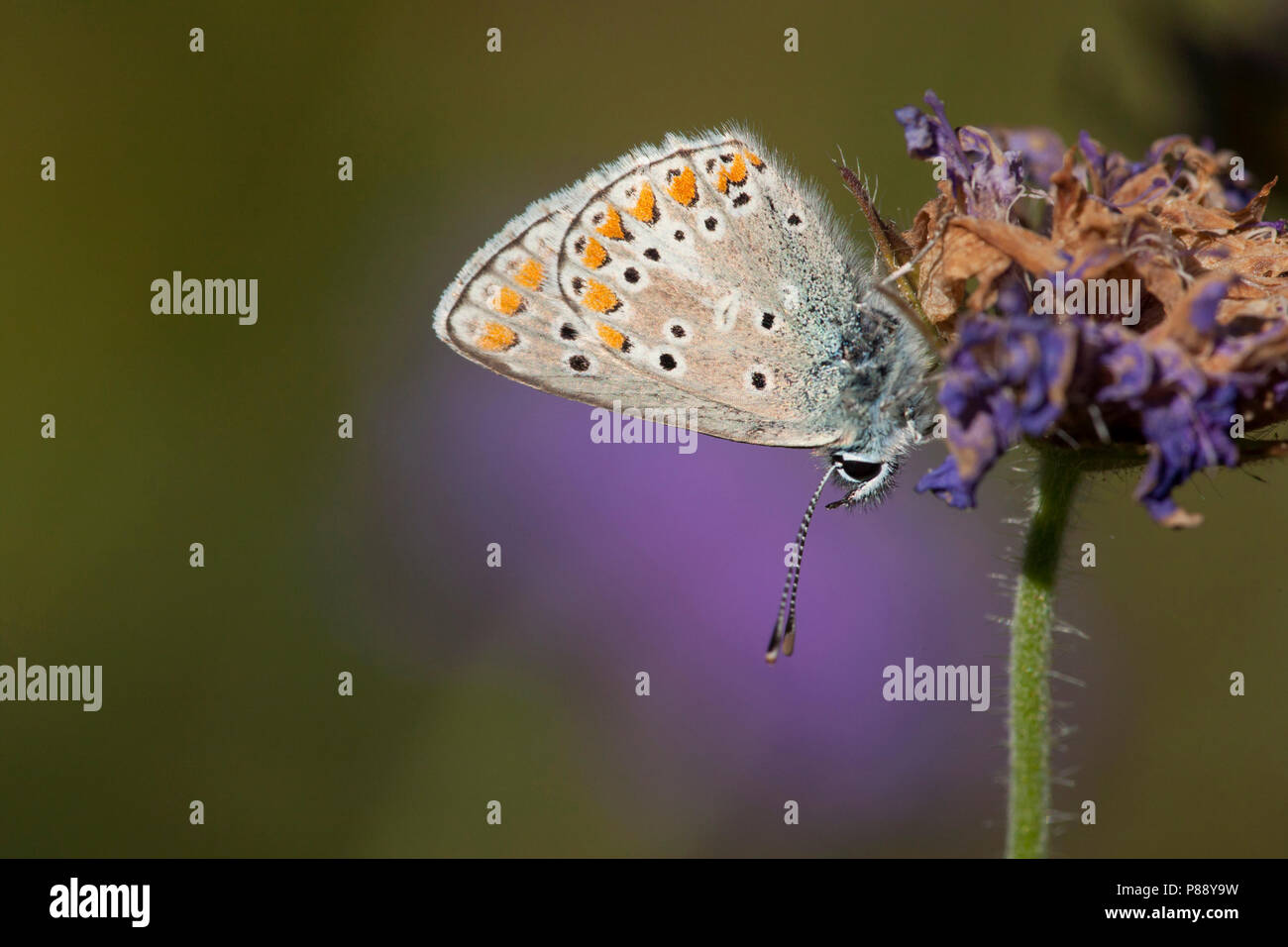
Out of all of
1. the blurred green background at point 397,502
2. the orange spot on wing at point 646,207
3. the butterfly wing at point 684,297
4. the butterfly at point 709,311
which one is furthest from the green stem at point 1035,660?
the blurred green background at point 397,502

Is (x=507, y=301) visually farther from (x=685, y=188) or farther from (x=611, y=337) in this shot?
(x=685, y=188)

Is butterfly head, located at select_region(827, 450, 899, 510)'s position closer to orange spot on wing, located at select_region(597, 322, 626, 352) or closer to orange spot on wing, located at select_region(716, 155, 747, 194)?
orange spot on wing, located at select_region(597, 322, 626, 352)

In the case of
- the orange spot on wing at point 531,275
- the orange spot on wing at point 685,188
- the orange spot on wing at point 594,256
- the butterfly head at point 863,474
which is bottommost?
the butterfly head at point 863,474

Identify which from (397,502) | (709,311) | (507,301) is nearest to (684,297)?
(709,311)

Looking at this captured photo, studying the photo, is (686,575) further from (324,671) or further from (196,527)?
(196,527)

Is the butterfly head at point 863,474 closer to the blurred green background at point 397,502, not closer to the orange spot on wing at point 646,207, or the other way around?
the orange spot on wing at point 646,207
